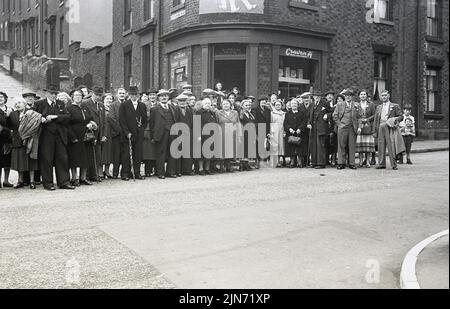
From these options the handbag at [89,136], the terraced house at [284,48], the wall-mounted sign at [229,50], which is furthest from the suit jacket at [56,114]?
the wall-mounted sign at [229,50]

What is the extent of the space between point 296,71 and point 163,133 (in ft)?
25.1

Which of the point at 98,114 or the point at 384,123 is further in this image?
the point at 384,123

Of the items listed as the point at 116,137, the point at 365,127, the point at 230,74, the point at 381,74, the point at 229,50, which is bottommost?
the point at 116,137

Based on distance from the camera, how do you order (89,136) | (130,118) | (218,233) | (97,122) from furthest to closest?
1. (130,118)
2. (97,122)
3. (89,136)
4. (218,233)

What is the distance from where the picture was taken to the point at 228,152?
546 inches

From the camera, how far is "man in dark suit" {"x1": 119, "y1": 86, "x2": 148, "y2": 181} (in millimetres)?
12398

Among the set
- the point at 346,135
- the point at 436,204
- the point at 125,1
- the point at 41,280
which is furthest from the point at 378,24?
the point at 41,280

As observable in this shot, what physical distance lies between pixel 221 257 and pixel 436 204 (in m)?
Result: 4.63

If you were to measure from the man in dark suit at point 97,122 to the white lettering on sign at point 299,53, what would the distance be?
800 centimetres

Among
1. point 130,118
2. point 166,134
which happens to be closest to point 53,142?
point 130,118

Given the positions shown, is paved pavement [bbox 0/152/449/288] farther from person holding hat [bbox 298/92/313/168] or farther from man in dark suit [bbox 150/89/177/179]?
person holding hat [bbox 298/92/313/168]

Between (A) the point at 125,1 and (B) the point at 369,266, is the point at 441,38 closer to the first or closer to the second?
(A) the point at 125,1

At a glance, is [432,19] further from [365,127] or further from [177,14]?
[365,127]

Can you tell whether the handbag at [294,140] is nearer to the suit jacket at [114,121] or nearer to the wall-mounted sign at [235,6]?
the suit jacket at [114,121]
